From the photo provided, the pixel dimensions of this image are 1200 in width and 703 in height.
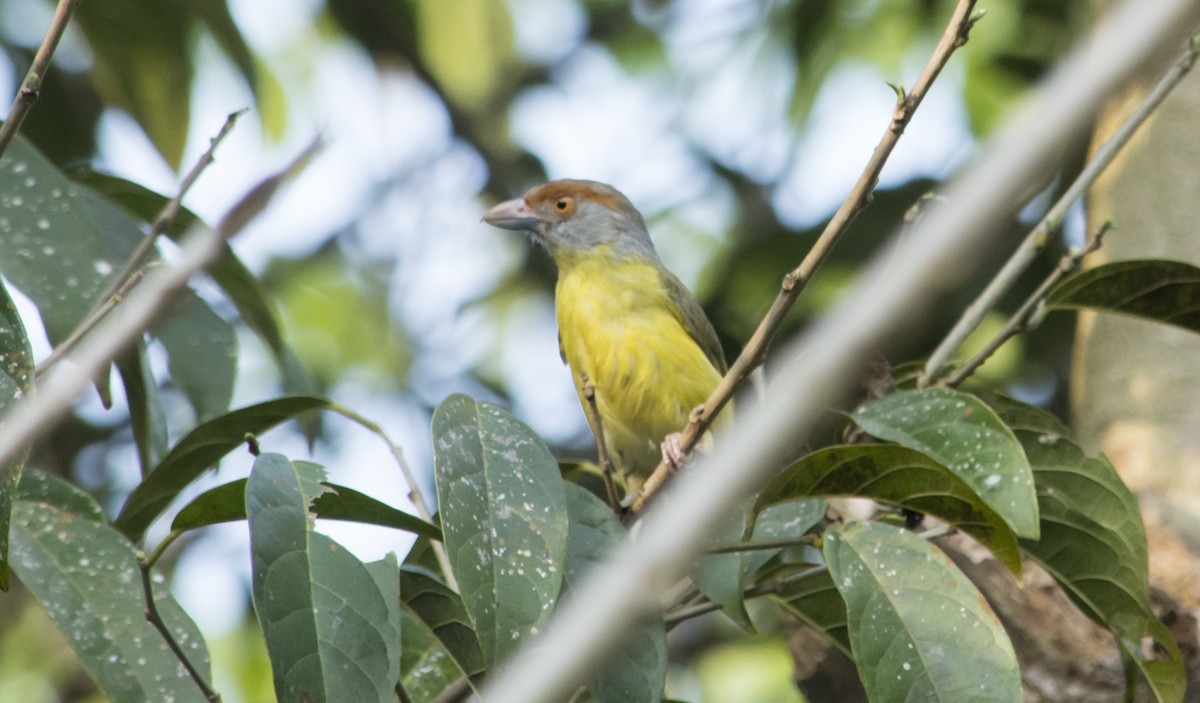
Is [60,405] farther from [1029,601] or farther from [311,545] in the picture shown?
[1029,601]

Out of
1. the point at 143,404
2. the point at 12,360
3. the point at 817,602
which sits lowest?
the point at 817,602

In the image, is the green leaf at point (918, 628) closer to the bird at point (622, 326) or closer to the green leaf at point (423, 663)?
the green leaf at point (423, 663)

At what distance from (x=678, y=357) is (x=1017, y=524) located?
215 cm

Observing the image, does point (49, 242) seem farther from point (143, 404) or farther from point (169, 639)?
point (169, 639)

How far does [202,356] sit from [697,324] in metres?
1.90

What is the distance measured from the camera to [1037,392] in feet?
15.6

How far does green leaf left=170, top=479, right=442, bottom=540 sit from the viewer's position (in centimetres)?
195

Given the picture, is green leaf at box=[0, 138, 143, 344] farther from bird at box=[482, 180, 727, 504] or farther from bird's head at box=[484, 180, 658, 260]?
bird's head at box=[484, 180, 658, 260]

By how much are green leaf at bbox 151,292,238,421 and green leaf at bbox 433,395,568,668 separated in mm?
902

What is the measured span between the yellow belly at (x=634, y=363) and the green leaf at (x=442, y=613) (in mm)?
1858

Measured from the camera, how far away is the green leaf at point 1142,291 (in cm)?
236

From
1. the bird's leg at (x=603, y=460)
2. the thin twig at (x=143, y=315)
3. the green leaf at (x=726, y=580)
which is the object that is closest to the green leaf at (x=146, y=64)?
the bird's leg at (x=603, y=460)

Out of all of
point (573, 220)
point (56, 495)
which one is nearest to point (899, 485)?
point (56, 495)

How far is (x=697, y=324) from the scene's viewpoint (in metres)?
4.20
